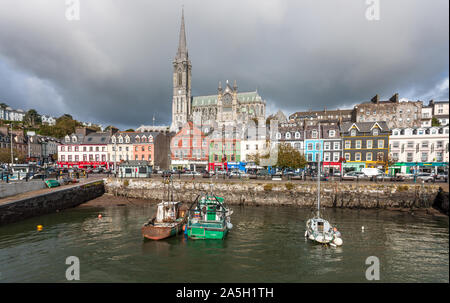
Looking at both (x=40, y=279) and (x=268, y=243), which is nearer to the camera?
(x=40, y=279)

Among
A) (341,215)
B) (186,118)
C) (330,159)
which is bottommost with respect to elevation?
(341,215)

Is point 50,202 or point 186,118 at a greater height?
point 186,118

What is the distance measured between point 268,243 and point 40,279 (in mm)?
14958

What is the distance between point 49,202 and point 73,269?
731 inches

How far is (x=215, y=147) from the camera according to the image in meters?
60.0

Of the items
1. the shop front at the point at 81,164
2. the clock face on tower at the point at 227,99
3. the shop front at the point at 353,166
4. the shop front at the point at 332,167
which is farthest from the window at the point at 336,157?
the clock face on tower at the point at 227,99

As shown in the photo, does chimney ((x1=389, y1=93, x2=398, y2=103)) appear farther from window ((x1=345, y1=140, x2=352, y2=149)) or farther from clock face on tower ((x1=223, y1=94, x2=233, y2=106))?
clock face on tower ((x1=223, y1=94, x2=233, y2=106))

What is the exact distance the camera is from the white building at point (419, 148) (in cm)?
4622

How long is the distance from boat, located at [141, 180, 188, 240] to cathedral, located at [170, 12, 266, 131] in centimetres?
10767

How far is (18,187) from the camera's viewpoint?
Result: 27781 mm

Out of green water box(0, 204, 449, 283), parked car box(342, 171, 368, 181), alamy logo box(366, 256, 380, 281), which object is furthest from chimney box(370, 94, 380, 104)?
alamy logo box(366, 256, 380, 281)

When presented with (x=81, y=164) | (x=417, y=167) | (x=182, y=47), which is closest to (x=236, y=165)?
(x=417, y=167)
